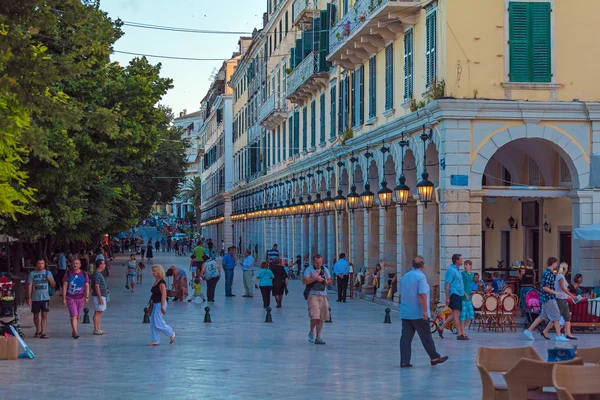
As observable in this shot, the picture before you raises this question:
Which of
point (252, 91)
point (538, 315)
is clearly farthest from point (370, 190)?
point (252, 91)

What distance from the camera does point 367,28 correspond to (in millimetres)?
32156

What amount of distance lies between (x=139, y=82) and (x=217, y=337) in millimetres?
12618

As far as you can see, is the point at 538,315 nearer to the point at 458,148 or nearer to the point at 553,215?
the point at 458,148

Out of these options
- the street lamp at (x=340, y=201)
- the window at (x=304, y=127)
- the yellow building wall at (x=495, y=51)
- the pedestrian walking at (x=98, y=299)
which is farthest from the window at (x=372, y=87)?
the window at (x=304, y=127)

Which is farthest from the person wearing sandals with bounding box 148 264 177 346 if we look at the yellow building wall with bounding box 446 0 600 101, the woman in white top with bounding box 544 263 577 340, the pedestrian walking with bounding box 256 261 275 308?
the pedestrian walking with bounding box 256 261 275 308

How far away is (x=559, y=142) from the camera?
26453 millimetres

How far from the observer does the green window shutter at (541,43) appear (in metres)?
26.2

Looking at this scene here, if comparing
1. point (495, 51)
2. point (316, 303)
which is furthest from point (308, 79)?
point (316, 303)

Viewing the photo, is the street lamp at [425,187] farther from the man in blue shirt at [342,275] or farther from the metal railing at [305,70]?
the metal railing at [305,70]

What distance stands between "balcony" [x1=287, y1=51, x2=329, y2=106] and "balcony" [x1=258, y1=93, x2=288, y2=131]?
5156 mm

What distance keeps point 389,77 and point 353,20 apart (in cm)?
305

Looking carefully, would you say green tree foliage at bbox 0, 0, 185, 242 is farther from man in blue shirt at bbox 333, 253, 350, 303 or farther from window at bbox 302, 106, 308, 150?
window at bbox 302, 106, 308, 150

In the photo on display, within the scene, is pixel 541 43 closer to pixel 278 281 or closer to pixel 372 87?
pixel 372 87

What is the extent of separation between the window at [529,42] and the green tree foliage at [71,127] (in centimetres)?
973
